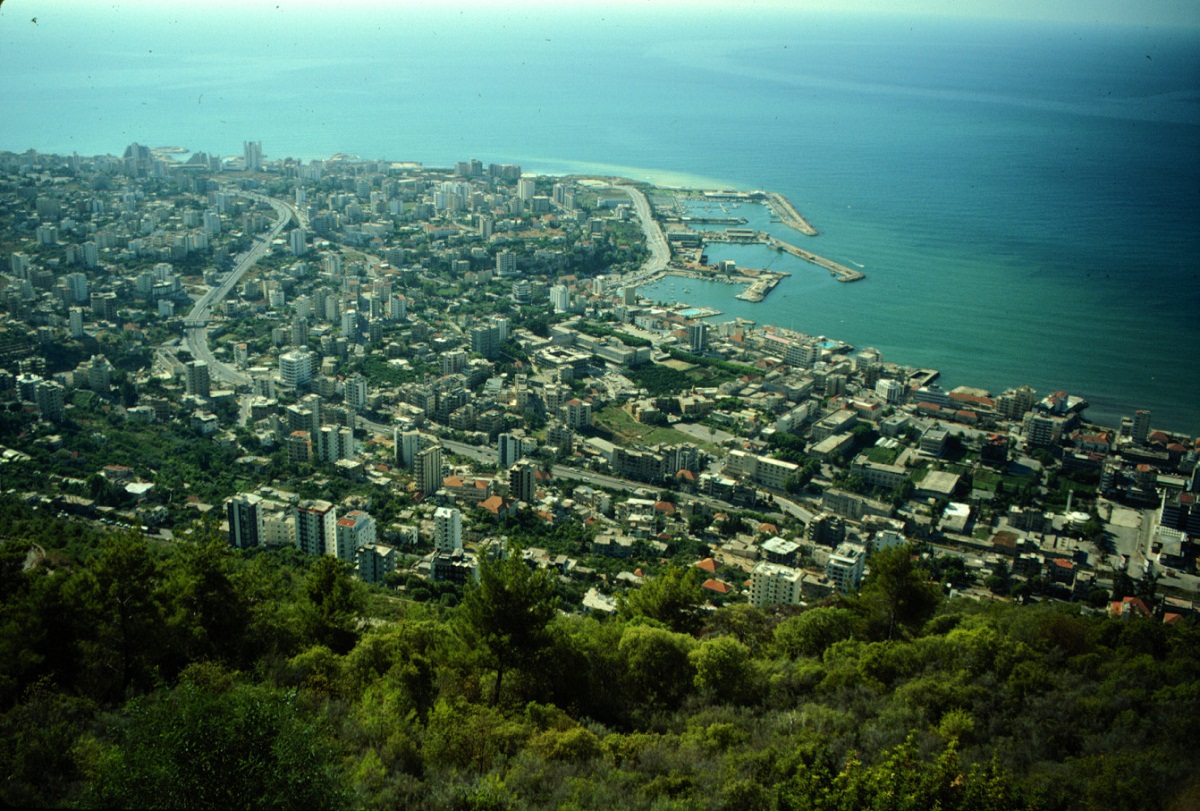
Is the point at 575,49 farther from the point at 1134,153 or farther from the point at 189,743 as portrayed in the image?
the point at 189,743

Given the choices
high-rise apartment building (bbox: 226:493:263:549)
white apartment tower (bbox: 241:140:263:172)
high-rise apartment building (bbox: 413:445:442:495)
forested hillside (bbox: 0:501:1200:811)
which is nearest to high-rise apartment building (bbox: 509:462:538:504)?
high-rise apartment building (bbox: 413:445:442:495)

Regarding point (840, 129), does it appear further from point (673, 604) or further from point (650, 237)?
point (673, 604)

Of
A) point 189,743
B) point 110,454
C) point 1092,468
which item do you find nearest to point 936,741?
point 189,743

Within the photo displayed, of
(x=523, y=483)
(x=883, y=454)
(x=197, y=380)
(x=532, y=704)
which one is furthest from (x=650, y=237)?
(x=532, y=704)

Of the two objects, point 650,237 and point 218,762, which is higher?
point 650,237

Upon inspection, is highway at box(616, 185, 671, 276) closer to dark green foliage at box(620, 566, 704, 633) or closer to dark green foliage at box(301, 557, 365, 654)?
dark green foliage at box(620, 566, 704, 633)
